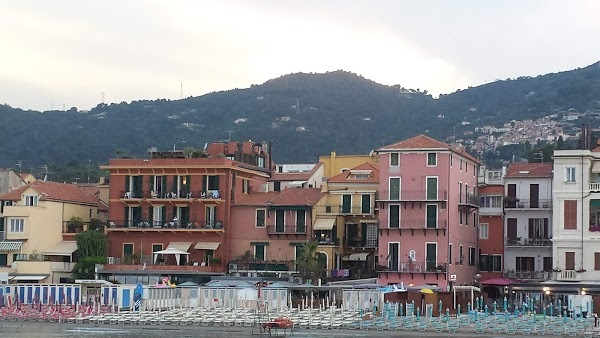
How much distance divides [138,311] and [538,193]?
32363 millimetres

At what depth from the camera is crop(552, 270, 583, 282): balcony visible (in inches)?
3221

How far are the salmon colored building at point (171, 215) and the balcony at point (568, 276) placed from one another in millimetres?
26976

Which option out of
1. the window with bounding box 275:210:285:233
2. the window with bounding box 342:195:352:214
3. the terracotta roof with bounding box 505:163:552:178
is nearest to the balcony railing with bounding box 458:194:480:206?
the terracotta roof with bounding box 505:163:552:178

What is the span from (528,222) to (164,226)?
29.8m

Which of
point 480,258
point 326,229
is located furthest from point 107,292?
point 480,258

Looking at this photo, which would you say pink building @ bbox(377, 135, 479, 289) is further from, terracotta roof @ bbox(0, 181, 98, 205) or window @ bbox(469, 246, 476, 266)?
terracotta roof @ bbox(0, 181, 98, 205)

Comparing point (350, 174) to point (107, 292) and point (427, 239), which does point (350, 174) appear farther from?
point (107, 292)

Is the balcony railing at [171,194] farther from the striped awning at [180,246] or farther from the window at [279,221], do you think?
the window at [279,221]

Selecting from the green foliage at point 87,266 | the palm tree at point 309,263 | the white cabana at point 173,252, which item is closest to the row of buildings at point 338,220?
the white cabana at point 173,252

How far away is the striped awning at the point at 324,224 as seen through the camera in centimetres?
9112

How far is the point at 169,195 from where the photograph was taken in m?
95.8

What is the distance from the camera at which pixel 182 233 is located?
95.5m

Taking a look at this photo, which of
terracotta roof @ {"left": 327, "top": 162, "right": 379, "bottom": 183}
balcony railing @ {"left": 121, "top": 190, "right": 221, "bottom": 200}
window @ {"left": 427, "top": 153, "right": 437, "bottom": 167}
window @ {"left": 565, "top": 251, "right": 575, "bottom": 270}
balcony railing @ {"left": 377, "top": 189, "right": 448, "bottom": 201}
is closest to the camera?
window @ {"left": 565, "top": 251, "right": 575, "bottom": 270}

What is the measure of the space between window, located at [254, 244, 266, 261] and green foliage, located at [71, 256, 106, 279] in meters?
12.5
